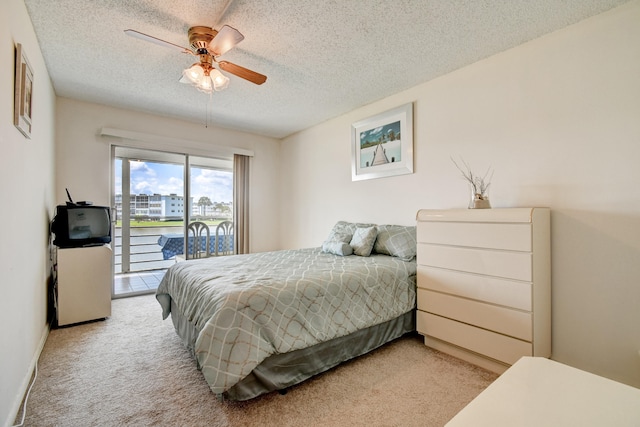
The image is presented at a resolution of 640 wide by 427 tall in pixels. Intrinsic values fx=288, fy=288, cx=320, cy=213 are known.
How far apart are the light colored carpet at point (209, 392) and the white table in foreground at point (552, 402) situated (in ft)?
3.44

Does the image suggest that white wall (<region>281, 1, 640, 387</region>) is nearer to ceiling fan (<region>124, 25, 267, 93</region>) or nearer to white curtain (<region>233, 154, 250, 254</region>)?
ceiling fan (<region>124, 25, 267, 93</region>)

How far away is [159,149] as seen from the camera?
3959 millimetres

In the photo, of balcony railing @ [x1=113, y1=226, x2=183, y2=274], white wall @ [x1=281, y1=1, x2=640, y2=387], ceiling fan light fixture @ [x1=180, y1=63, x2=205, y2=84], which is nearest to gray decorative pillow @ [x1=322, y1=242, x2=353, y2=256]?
white wall @ [x1=281, y1=1, x2=640, y2=387]

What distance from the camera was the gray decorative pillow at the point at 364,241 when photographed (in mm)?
2945

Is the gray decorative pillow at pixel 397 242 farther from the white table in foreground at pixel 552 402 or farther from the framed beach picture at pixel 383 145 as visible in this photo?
the white table in foreground at pixel 552 402

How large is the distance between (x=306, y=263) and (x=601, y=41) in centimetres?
266

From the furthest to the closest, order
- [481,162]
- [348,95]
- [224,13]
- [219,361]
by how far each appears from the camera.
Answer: [348,95] → [481,162] → [224,13] → [219,361]

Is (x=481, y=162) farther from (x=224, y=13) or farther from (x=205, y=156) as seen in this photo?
(x=205, y=156)

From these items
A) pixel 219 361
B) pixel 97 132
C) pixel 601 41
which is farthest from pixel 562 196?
pixel 97 132

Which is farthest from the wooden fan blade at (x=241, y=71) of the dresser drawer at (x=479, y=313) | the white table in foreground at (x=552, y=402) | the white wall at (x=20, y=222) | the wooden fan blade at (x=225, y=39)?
the white table in foreground at (x=552, y=402)

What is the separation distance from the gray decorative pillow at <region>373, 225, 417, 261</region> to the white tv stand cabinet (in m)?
2.83

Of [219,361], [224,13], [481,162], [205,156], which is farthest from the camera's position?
[205,156]

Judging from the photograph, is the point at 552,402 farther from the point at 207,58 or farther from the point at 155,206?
the point at 155,206

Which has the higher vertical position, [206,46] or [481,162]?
[206,46]
